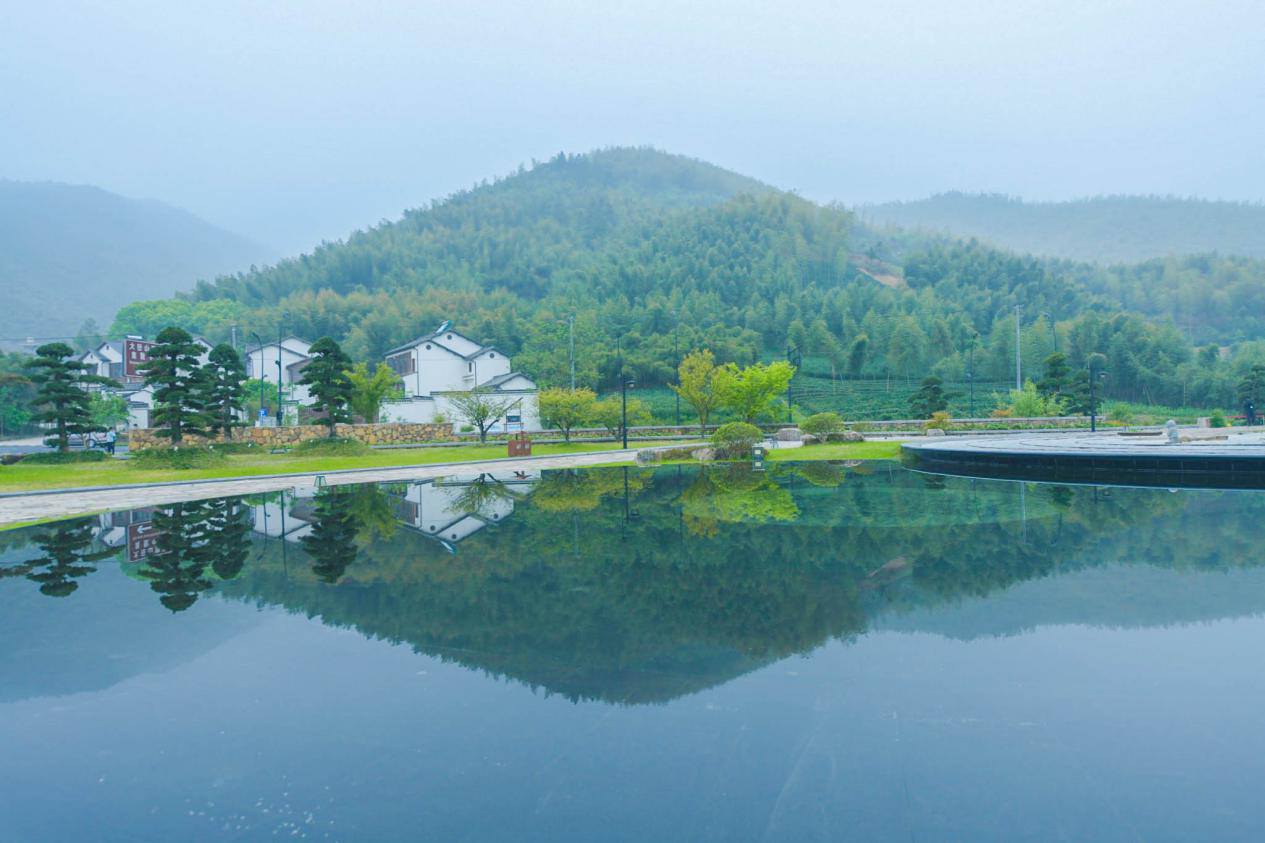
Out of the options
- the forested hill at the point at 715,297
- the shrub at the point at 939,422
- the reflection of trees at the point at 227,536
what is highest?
the forested hill at the point at 715,297

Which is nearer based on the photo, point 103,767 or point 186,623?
point 103,767

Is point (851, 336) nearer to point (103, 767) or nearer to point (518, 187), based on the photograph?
point (103, 767)

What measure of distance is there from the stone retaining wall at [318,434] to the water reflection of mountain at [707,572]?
2096 cm

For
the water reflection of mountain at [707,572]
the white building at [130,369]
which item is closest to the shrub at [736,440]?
the water reflection of mountain at [707,572]

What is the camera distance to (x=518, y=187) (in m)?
162

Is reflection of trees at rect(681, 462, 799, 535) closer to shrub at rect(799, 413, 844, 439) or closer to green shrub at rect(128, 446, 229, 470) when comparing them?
shrub at rect(799, 413, 844, 439)

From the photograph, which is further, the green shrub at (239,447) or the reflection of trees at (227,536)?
the green shrub at (239,447)

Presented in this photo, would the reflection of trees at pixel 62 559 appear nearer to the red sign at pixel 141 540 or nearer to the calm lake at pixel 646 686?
the calm lake at pixel 646 686

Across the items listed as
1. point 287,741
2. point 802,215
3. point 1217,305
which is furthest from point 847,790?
point 1217,305

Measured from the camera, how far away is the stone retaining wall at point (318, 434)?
33.6 meters

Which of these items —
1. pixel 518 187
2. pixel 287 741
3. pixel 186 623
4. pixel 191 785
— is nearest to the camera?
pixel 191 785

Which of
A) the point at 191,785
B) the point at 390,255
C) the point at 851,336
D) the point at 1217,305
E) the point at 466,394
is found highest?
the point at 390,255

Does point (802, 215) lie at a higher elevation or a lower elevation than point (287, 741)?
higher

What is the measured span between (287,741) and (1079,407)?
45.3m
